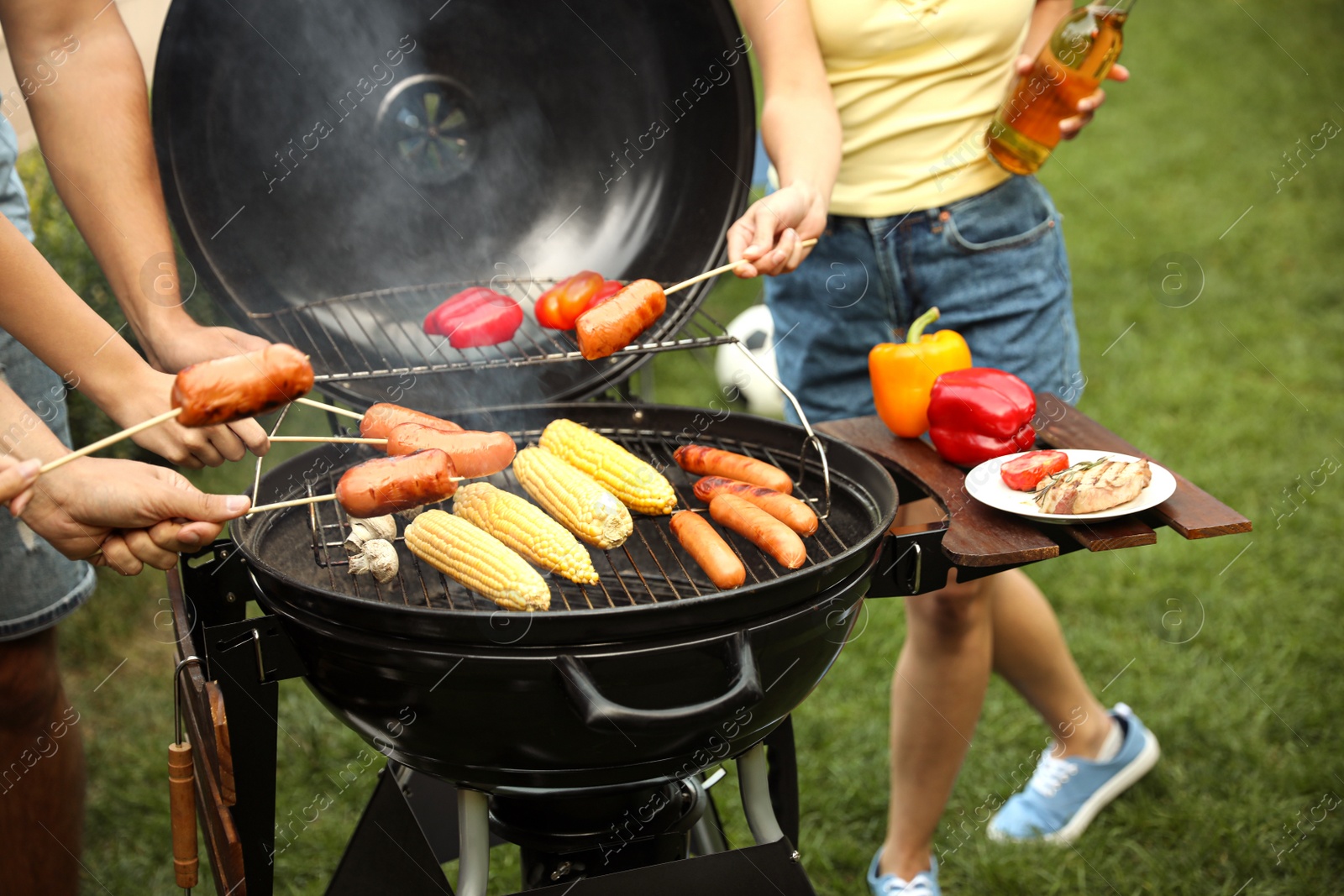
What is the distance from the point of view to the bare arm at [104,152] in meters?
2.39

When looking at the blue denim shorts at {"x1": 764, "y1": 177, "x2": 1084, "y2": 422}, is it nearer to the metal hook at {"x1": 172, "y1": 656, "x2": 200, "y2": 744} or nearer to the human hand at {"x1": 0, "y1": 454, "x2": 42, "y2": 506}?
the metal hook at {"x1": 172, "y1": 656, "x2": 200, "y2": 744}

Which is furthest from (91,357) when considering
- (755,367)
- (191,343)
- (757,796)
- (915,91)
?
(755,367)

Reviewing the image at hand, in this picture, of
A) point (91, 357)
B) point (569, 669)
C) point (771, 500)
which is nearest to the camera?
point (569, 669)

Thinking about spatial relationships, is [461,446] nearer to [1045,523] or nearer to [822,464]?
[822,464]

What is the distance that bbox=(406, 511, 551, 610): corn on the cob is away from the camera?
6.43 feet

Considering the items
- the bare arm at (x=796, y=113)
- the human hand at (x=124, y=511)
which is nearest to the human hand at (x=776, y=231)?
the bare arm at (x=796, y=113)

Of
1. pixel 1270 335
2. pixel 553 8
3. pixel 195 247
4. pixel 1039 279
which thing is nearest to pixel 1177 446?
pixel 1270 335

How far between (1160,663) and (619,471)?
9.97 ft

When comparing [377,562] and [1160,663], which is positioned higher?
[377,562]

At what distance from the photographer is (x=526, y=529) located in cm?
217

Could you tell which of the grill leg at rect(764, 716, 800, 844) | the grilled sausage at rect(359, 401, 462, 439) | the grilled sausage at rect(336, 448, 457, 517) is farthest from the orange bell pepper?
the grilled sausage at rect(336, 448, 457, 517)

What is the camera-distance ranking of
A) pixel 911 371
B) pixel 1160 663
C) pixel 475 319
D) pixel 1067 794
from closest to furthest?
pixel 475 319, pixel 911 371, pixel 1067 794, pixel 1160 663

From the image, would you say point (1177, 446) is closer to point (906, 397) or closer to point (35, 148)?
point (906, 397)

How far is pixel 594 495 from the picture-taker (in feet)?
7.22
